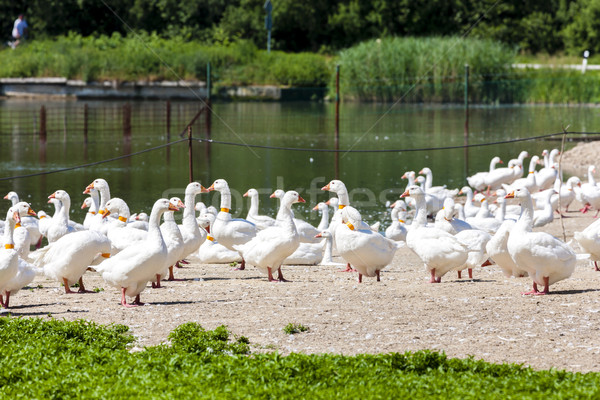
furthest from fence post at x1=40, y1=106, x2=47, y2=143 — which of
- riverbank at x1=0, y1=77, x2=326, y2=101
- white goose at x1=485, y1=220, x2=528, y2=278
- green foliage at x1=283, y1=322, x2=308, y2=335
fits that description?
green foliage at x1=283, y1=322, x2=308, y2=335

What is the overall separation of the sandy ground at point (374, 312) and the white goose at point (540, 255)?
0.24 m

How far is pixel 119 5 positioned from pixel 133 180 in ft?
125

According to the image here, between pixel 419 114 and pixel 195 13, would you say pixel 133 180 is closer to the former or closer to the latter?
pixel 419 114

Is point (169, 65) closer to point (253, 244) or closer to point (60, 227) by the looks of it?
point (60, 227)

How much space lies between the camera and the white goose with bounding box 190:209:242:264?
1318cm

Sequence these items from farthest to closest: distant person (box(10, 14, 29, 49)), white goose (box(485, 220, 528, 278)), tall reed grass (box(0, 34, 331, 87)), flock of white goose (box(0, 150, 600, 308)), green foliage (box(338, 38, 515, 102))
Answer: distant person (box(10, 14, 29, 49)) → tall reed grass (box(0, 34, 331, 87)) → green foliage (box(338, 38, 515, 102)) → white goose (box(485, 220, 528, 278)) → flock of white goose (box(0, 150, 600, 308))

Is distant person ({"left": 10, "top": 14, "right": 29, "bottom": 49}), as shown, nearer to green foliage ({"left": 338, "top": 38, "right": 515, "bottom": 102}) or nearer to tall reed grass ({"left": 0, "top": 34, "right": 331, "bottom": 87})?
tall reed grass ({"left": 0, "top": 34, "right": 331, "bottom": 87})

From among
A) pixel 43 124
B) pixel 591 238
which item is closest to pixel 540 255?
pixel 591 238

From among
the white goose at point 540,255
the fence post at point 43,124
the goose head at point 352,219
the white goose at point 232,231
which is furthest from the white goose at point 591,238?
the fence post at point 43,124

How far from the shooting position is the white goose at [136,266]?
9.48m

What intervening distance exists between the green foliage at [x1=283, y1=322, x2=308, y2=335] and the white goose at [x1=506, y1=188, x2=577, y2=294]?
2.76m

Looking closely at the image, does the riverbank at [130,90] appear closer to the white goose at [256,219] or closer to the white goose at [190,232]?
the white goose at [256,219]

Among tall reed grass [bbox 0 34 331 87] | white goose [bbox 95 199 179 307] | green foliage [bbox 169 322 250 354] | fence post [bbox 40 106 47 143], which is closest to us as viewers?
green foliage [bbox 169 322 250 354]

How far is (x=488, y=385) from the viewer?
619 centimetres
